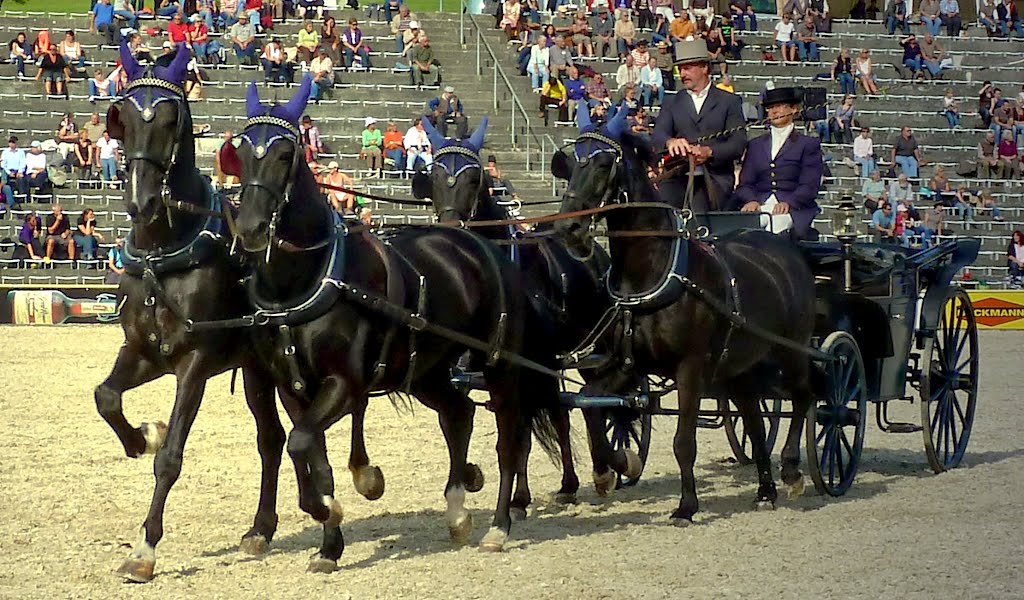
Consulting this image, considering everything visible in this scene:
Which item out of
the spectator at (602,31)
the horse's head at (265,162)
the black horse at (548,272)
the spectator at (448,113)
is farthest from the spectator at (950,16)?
the horse's head at (265,162)

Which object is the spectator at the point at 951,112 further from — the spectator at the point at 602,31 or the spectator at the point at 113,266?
the spectator at the point at 113,266

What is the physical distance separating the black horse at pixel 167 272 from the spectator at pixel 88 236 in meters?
15.4

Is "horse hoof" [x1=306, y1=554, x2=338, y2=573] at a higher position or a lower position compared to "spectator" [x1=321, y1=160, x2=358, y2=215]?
lower

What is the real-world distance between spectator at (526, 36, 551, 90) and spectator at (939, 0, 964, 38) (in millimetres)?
11283

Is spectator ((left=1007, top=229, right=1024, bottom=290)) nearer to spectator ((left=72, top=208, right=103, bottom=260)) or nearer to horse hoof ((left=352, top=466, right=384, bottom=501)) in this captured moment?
spectator ((left=72, top=208, right=103, bottom=260))

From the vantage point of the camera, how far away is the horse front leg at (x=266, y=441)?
7.72 metres

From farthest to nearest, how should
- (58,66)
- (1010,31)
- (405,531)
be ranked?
(1010,31)
(58,66)
(405,531)

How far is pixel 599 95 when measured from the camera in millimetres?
26391

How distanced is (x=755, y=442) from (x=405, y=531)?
235 centimetres

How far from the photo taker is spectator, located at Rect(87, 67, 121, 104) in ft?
80.9

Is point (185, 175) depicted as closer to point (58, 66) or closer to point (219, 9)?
point (58, 66)

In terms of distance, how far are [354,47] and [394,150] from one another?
3439mm

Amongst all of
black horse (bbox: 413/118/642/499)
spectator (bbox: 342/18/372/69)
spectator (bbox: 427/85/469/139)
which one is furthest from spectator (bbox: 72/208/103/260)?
black horse (bbox: 413/118/642/499)

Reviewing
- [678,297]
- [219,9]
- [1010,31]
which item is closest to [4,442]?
[678,297]
